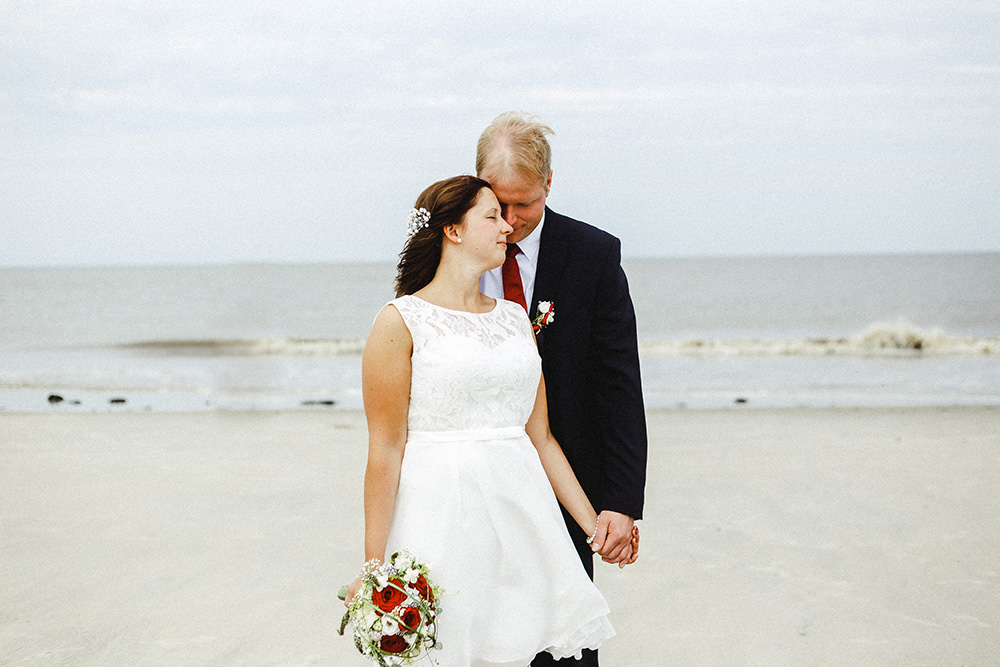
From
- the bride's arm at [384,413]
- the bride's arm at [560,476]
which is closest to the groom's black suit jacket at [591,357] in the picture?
the bride's arm at [560,476]

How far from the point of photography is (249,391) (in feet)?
47.0

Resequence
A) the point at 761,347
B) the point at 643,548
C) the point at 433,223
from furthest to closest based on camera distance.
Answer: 1. the point at 761,347
2. the point at 643,548
3. the point at 433,223

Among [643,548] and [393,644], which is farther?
[643,548]

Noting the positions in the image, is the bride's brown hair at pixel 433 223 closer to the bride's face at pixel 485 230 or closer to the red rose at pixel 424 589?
the bride's face at pixel 485 230

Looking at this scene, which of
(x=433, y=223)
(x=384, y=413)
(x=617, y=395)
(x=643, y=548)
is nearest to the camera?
(x=384, y=413)

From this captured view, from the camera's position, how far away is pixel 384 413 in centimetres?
239

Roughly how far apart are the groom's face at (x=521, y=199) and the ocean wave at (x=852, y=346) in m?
18.0

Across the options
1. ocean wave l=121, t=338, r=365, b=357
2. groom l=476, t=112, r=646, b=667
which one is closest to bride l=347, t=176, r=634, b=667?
groom l=476, t=112, r=646, b=667

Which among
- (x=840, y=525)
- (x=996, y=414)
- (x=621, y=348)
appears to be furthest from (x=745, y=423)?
(x=621, y=348)

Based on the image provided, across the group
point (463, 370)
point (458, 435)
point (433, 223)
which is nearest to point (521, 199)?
point (433, 223)

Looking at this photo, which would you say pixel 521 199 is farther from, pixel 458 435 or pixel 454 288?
pixel 458 435

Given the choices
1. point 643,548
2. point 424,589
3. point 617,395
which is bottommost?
point 643,548

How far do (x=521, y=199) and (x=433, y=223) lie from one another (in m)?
0.26

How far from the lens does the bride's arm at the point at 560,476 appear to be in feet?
8.89
